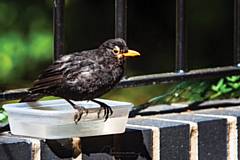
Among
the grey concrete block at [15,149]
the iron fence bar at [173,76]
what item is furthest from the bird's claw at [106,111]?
the iron fence bar at [173,76]

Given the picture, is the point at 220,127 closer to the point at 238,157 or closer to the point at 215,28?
the point at 238,157

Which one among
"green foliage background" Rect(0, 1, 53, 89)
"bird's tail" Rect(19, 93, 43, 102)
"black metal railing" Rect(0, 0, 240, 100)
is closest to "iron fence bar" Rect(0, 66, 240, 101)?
"black metal railing" Rect(0, 0, 240, 100)

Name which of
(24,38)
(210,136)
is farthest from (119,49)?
(24,38)

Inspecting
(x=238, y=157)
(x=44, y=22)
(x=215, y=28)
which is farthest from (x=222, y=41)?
(x=238, y=157)

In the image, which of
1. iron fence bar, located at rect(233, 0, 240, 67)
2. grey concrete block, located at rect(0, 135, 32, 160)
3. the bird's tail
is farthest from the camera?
iron fence bar, located at rect(233, 0, 240, 67)

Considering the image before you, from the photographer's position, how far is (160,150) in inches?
161

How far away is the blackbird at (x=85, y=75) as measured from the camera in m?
3.77

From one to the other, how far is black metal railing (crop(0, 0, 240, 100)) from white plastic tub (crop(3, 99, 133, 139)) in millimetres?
151

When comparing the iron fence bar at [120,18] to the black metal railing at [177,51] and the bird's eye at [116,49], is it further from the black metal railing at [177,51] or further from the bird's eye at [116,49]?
the bird's eye at [116,49]

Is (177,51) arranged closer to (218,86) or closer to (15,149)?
(218,86)

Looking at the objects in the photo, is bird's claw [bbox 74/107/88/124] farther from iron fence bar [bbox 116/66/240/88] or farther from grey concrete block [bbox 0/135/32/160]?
iron fence bar [bbox 116/66/240/88]

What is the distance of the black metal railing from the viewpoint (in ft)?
13.3

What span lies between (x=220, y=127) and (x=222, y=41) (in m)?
1.47

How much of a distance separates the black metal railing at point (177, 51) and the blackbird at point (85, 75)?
20 centimetres
